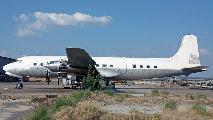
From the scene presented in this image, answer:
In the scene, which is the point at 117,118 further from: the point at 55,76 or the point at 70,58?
the point at 55,76

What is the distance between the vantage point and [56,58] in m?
25.2

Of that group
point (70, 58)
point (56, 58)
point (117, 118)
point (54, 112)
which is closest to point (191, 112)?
point (117, 118)

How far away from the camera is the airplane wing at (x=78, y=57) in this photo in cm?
2122

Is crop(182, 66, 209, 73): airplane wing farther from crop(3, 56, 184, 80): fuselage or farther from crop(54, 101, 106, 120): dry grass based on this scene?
crop(54, 101, 106, 120): dry grass

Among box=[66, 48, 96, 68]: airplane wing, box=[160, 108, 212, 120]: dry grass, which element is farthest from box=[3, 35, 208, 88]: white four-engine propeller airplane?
box=[160, 108, 212, 120]: dry grass

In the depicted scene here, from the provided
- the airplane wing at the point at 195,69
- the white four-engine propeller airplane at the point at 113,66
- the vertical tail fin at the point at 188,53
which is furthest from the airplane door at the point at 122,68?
the airplane wing at the point at 195,69

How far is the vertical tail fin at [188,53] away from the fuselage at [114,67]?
125cm

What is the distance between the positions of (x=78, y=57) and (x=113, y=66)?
16.5ft

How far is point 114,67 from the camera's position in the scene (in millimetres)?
25250

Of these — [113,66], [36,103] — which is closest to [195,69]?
[113,66]

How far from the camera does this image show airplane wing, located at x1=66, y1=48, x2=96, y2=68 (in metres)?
21.2

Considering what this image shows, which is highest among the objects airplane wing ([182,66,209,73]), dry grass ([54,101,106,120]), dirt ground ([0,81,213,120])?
airplane wing ([182,66,209,73])

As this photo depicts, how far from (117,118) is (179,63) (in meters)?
22.3

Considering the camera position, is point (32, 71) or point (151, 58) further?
point (151, 58)
